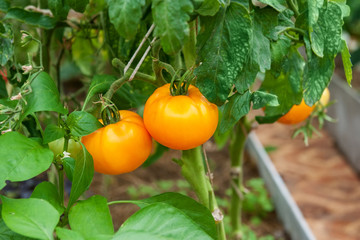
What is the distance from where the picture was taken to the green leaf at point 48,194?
2.09 ft

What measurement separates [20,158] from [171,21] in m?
0.28

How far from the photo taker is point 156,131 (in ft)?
2.13

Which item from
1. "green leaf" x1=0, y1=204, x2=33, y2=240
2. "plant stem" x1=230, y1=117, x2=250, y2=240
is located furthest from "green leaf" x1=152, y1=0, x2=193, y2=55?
"plant stem" x1=230, y1=117, x2=250, y2=240

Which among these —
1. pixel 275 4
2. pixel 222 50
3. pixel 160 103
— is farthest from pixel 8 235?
pixel 275 4

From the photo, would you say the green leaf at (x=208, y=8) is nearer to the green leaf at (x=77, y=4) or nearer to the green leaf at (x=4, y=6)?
the green leaf at (x=77, y=4)

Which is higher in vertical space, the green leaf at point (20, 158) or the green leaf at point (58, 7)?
the green leaf at point (58, 7)

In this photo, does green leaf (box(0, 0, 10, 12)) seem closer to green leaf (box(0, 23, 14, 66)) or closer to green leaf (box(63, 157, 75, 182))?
green leaf (box(0, 23, 14, 66))

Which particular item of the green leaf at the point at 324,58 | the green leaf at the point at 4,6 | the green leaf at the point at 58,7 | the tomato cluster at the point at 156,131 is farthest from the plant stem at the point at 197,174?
the green leaf at the point at 4,6

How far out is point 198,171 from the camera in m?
0.80

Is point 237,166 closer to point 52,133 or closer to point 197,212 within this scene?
point 197,212

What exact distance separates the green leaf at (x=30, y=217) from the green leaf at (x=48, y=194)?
70 mm

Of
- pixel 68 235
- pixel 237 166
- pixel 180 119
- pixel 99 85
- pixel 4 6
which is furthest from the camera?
pixel 237 166

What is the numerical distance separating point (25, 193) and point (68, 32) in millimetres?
1237

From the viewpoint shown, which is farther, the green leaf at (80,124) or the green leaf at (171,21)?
the green leaf at (80,124)
